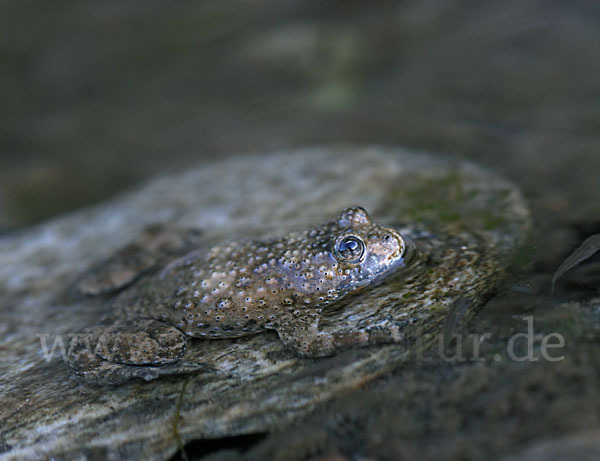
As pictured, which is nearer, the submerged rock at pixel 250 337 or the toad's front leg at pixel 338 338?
the submerged rock at pixel 250 337

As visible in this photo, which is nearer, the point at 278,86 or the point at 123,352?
the point at 123,352

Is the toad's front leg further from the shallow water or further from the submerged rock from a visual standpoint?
the shallow water

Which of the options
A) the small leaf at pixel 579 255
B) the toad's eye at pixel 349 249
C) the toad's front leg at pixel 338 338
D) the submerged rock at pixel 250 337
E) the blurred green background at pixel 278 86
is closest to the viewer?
the submerged rock at pixel 250 337

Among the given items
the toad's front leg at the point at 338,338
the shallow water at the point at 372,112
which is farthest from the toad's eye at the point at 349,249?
the shallow water at the point at 372,112

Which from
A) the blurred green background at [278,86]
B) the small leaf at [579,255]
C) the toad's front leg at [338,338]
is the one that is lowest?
the toad's front leg at [338,338]

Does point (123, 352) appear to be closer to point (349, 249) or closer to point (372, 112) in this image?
point (349, 249)

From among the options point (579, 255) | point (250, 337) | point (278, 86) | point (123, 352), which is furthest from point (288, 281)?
point (278, 86)

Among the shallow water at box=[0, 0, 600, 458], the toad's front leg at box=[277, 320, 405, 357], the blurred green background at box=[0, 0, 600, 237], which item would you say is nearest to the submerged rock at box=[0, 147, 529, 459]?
the toad's front leg at box=[277, 320, 405, 357]

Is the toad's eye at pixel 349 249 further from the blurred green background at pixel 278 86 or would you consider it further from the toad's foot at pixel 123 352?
the blurred green background at pixel 278 86
